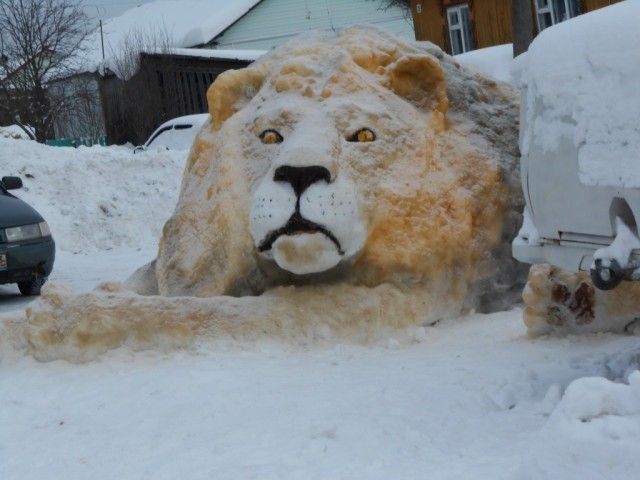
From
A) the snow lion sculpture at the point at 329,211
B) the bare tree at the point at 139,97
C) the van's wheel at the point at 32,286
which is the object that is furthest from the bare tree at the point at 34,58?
the snow lion sculpture at the point at 329,211

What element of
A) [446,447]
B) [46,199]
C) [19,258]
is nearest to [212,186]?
[446,447]

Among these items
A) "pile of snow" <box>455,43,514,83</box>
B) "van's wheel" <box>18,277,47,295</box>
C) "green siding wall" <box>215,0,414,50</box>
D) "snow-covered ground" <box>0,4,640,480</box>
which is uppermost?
"green siding wall" <box>215,0,414,50</box>

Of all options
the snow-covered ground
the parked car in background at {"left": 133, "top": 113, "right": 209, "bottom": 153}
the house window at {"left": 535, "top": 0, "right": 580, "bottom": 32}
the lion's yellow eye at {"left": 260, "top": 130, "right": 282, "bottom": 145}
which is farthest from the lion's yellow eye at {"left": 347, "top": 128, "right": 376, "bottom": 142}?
the house window at {"left": 535, "top": 0, "right": 580, "bottom": 32}

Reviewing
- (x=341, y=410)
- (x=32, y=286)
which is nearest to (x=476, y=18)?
(x=32, y=286)

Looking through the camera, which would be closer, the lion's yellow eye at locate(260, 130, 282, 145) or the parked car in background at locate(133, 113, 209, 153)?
the lion's yellow eye at locate(260, 130, 282, 145)

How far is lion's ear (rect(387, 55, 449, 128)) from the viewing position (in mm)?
6441

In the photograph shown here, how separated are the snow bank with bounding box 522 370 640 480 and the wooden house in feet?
60.5

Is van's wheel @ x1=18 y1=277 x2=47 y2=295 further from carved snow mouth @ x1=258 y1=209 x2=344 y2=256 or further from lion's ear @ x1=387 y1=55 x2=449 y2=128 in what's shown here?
carved snow mouth @ x1=258 y1=209 x2=344 y2=256

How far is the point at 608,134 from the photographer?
12.0ft

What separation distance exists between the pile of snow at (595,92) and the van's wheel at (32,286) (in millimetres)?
8429

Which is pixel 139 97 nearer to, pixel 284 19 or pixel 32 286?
pixel 284 19

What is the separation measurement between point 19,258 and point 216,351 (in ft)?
21.1

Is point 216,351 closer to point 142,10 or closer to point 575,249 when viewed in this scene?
point 575,249

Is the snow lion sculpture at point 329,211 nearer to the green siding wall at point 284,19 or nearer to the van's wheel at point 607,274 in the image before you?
the van's wheel at point 607,274
